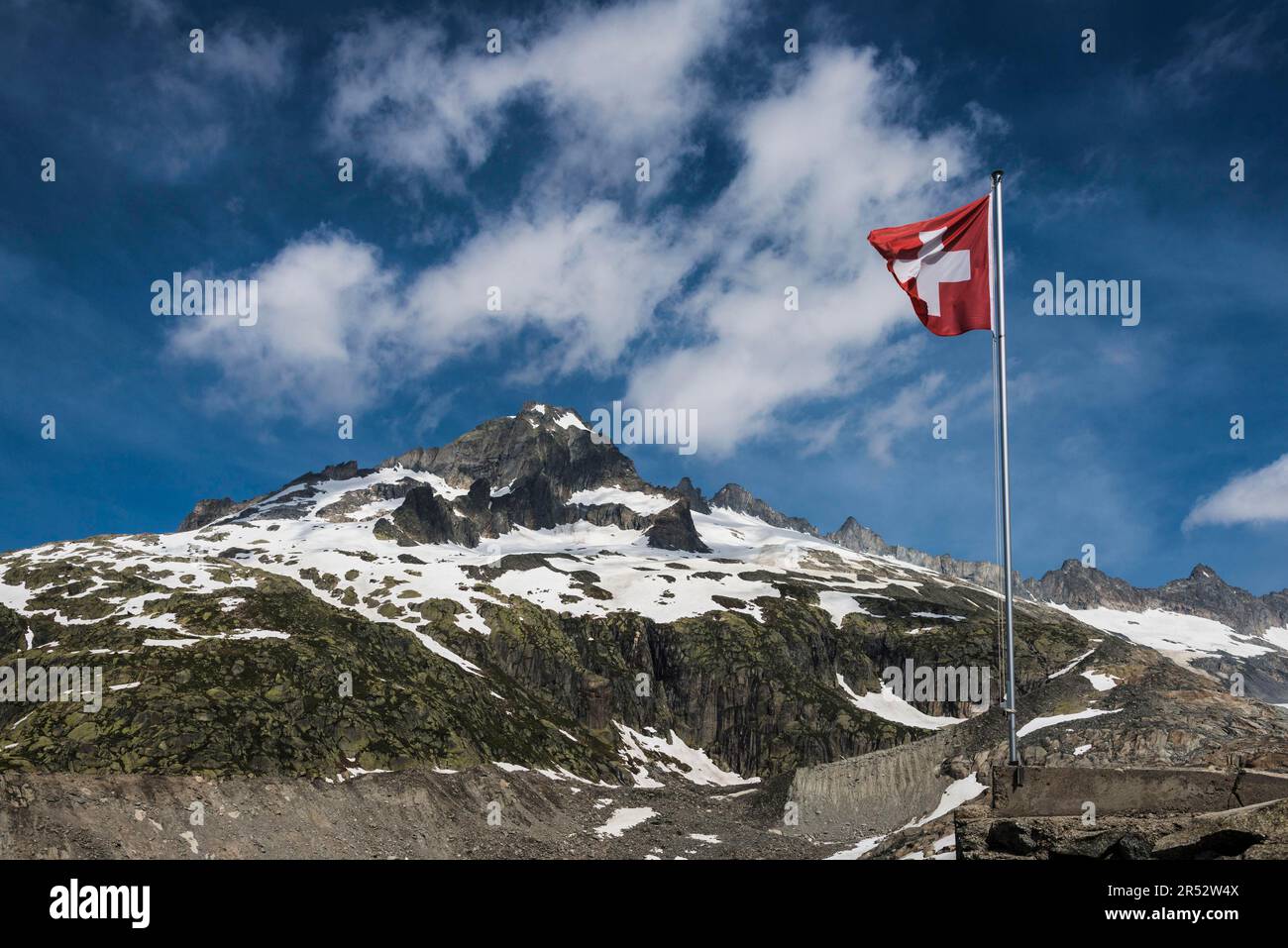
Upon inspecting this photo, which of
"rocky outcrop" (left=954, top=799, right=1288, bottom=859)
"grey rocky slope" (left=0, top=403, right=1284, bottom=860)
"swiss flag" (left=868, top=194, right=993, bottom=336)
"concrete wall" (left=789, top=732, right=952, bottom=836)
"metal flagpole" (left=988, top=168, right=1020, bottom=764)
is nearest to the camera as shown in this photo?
"rocky outcrop" (left=954, top=799, right=1288, bottom=859)

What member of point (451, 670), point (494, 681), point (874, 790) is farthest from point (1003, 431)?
point (494, 681)

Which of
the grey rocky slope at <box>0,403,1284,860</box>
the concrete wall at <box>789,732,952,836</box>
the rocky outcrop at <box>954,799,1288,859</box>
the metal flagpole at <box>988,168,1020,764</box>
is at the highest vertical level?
the metal flagpole at <box>988,168,1020,764</box>

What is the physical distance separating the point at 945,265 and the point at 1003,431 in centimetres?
546

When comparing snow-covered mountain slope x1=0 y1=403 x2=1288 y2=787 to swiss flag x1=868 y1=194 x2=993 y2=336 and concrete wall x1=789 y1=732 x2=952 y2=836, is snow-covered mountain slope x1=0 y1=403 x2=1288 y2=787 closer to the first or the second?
concrete wall x1=789 y1=732 x2=952 y2=836

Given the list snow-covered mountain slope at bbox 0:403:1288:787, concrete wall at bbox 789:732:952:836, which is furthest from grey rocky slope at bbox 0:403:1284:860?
concrete wall at bbox 789:732:952:836

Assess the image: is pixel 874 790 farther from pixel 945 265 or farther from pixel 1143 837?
pixel 1143 837

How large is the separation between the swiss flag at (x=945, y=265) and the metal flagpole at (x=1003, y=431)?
491 millimetres

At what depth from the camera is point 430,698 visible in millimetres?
110812

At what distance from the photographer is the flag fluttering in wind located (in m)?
22.3

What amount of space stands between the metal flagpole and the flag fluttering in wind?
0.02 m

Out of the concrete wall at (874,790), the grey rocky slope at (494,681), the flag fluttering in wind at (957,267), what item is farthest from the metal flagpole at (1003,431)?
the concrete wall at (874,790)

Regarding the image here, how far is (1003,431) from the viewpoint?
830 inches
